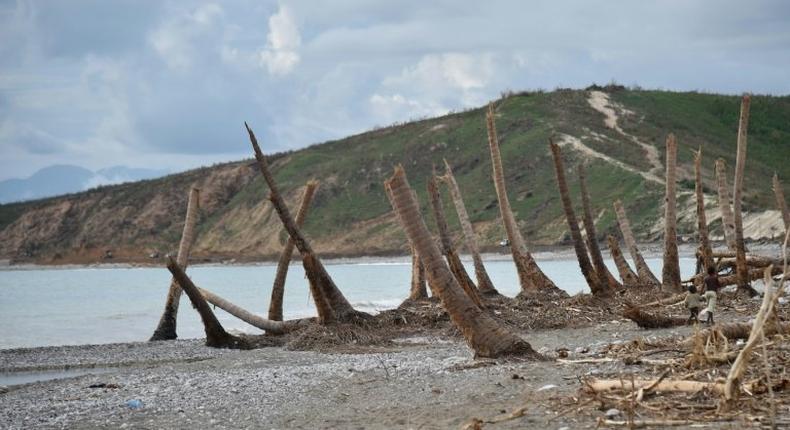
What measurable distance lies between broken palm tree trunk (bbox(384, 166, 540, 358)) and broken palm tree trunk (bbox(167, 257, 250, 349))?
30.1 ft

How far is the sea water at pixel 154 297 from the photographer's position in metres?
32.0

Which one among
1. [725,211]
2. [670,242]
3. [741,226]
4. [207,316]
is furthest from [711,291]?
[207,316]

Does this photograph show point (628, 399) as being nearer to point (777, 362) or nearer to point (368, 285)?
point (777, 362)

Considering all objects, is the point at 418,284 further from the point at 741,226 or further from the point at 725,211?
the point at 741,226

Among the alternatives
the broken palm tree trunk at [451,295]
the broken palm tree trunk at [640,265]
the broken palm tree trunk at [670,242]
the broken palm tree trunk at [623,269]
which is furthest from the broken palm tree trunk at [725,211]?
the broken palm tree trunk at [451,295]

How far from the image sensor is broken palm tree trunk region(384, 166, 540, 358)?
1294cm

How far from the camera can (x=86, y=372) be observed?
1998 centimetres

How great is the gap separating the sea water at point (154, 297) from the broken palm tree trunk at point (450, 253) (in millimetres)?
6909

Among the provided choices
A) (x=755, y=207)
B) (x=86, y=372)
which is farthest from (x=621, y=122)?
(x=86, y=372)

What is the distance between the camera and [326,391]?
13.0m

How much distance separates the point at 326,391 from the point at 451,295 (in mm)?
1904

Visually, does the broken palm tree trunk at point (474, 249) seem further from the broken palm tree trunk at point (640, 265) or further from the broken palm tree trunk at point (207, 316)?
the broken palm tree trunk at point (207, 316)

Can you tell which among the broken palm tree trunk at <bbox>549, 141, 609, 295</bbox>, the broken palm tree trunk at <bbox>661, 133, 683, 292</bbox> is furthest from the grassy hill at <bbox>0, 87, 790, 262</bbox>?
the broken palm tree trunk at <bbox>661, 133, 683, 292</bbox>

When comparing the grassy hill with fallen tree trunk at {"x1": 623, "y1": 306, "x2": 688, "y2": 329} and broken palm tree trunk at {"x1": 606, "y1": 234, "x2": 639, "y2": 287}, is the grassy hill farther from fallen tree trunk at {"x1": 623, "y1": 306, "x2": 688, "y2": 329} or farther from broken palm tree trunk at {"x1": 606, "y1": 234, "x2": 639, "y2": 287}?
fallen tree trunk at {"x1": 623, "y1": 306, "x2": 688, "y2": 329}
